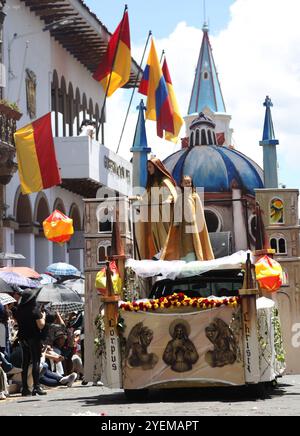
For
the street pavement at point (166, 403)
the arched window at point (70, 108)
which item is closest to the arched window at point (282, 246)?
the street pavement at point (166, 403)

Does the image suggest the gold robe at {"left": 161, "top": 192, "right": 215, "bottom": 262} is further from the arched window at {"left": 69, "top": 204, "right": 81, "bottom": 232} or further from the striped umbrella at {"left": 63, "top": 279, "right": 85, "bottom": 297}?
the arched window at {"left": 69, "top": 204, "right": 81, "bottom": 232}

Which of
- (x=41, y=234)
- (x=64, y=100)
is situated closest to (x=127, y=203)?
(x=41, y=234)

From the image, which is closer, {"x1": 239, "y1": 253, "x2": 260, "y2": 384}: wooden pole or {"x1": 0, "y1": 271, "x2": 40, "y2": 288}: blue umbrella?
{"x1": 239, "y1": 253, "x2": 260, "y2": 384}: wooden pole

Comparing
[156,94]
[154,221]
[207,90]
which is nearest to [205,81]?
[207,90]

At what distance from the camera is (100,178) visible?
44688mm

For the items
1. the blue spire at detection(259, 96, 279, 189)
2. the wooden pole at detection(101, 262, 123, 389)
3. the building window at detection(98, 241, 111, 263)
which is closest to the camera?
the wooden pole at detection(101, 262, 123, 389)

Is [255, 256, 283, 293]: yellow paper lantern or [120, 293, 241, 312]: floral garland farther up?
[255, 256, 283, 293]: yellow paper lantern

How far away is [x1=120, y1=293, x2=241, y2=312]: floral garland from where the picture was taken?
58.7 feet

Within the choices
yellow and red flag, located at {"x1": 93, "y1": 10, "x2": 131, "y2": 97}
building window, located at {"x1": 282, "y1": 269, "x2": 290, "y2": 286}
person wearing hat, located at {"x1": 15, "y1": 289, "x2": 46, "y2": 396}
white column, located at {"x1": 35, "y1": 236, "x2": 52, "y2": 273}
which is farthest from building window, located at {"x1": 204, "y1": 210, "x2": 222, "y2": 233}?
white column, located at {"x1": 35, "y1": 236, "x2": 52, "y2": 273}

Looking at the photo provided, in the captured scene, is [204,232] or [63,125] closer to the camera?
[204,232]

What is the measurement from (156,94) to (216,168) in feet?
19.5

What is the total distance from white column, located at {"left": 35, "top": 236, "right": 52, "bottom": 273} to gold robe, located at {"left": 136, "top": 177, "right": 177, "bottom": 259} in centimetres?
2291

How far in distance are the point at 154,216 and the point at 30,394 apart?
11.4 feet

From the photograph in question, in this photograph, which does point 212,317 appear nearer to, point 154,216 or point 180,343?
point 180,343
